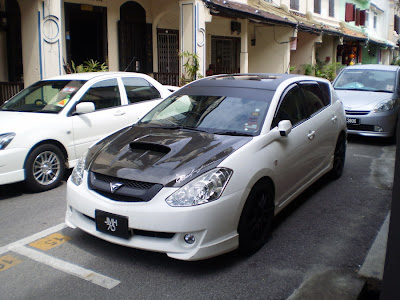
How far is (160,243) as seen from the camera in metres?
3.52

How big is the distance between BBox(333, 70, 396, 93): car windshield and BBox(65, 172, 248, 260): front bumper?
26.0 feet

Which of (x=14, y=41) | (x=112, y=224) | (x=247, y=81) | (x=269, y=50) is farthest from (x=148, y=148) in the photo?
(x=269, y=50)

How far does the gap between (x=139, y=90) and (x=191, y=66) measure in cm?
582

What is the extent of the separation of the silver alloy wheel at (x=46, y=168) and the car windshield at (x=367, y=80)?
24.7ft

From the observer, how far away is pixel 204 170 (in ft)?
11.9

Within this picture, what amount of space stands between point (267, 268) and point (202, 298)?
0.77 metres

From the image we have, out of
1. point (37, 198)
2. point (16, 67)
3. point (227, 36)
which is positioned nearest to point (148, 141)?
point (37, 198)

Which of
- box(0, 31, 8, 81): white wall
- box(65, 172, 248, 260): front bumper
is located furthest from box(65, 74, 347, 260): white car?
box(0, 31, 8, 81): white wall

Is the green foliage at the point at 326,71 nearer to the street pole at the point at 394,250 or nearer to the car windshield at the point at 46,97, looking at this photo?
the car windshield at the point at 46,97

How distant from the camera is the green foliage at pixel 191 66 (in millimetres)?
13055

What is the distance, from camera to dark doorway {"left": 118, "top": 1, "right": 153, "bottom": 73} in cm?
1327

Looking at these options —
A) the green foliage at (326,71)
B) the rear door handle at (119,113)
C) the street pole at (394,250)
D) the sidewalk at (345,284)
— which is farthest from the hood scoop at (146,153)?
the green foliage at (326,71)

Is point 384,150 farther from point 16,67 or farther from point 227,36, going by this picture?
point 227,36

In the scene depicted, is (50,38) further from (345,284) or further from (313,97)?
(345,284)
